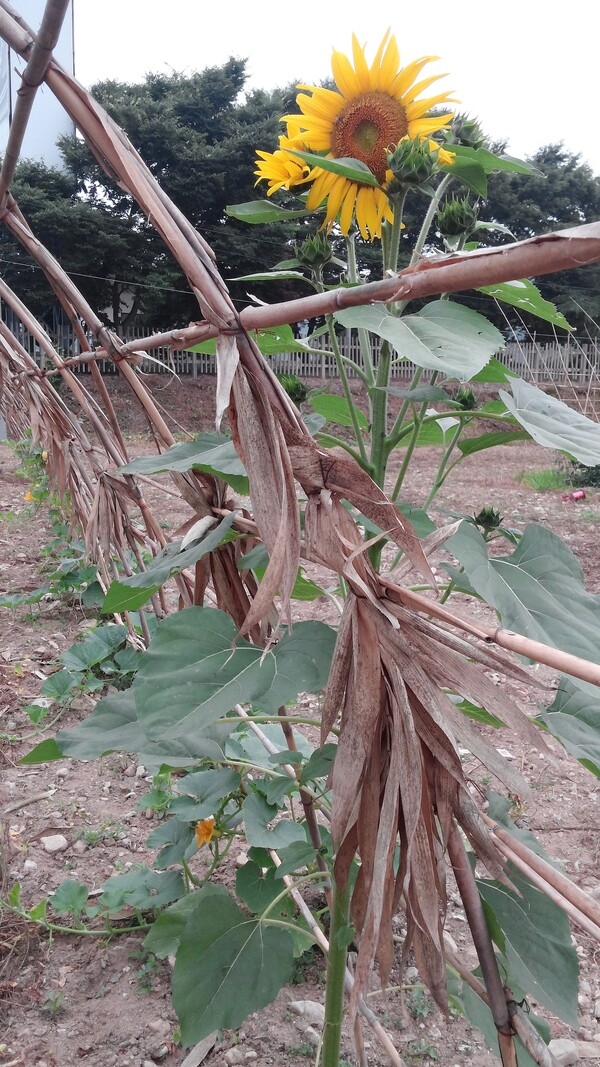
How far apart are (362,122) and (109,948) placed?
1.04 m

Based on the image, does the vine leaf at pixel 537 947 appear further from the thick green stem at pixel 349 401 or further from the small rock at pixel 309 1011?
the small rock at pixel 309 1011

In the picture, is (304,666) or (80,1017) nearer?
(304,666)

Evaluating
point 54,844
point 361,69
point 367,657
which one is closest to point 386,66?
point 361,69

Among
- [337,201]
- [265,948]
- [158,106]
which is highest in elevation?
[158,106]

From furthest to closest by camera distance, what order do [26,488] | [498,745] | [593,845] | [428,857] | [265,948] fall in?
[26,488], [498,745], [593,845], [265,948], [428,857]

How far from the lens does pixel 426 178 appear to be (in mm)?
490

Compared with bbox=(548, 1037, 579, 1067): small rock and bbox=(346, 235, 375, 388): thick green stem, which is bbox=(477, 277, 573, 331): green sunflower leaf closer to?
bbox=(346, 235, 375, 388): thick green stem

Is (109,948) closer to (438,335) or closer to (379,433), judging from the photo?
(379,433)

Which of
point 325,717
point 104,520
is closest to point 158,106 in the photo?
point 104,520

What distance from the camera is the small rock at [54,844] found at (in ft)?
3.77

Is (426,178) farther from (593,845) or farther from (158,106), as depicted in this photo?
(158,106)

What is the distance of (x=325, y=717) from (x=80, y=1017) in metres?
0.77

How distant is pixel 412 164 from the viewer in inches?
19.2

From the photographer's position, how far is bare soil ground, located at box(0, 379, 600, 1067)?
812 millimetres
